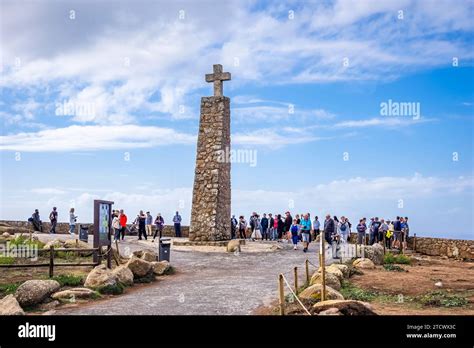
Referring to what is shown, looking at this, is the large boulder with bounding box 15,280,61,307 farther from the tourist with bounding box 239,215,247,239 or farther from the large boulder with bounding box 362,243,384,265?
the tourist with bounding box 239,215,247,239

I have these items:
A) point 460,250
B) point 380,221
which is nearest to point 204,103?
point 380,221

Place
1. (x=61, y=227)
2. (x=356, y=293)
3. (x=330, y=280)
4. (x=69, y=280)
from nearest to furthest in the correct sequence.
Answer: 1. (x=356, y=293)
2. (x=330, y=280)
3. (x=69, y=280)
4. (x=61, y=227)

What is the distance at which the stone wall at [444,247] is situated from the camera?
25.2 metres

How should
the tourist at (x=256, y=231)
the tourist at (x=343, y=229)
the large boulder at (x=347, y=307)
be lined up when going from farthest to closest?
1. the tourist at (x=256, y=231)
2. the tourist at (x=343, y=229)
3. the large boulder at (x=347, y=307)

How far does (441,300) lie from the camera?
1291cm

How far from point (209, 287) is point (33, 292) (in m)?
4.42

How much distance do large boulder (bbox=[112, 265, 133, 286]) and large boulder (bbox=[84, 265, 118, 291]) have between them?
0.92ft

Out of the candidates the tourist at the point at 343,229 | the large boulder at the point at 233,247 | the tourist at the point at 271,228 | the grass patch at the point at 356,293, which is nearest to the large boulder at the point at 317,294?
the grass patch at the point at 356,293

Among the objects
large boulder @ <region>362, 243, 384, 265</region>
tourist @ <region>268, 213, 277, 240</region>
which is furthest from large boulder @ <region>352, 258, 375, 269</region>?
tourist @ <region>268, 213, 277, 240</region>

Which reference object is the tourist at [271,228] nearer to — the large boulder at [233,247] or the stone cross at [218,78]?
the large boulder at [233,247]

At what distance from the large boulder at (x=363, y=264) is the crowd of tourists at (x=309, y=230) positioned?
184 centimetres

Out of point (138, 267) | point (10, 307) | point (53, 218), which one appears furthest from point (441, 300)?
point (53, 218)

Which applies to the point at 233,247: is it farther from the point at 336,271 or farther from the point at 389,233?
the point at 389,233
